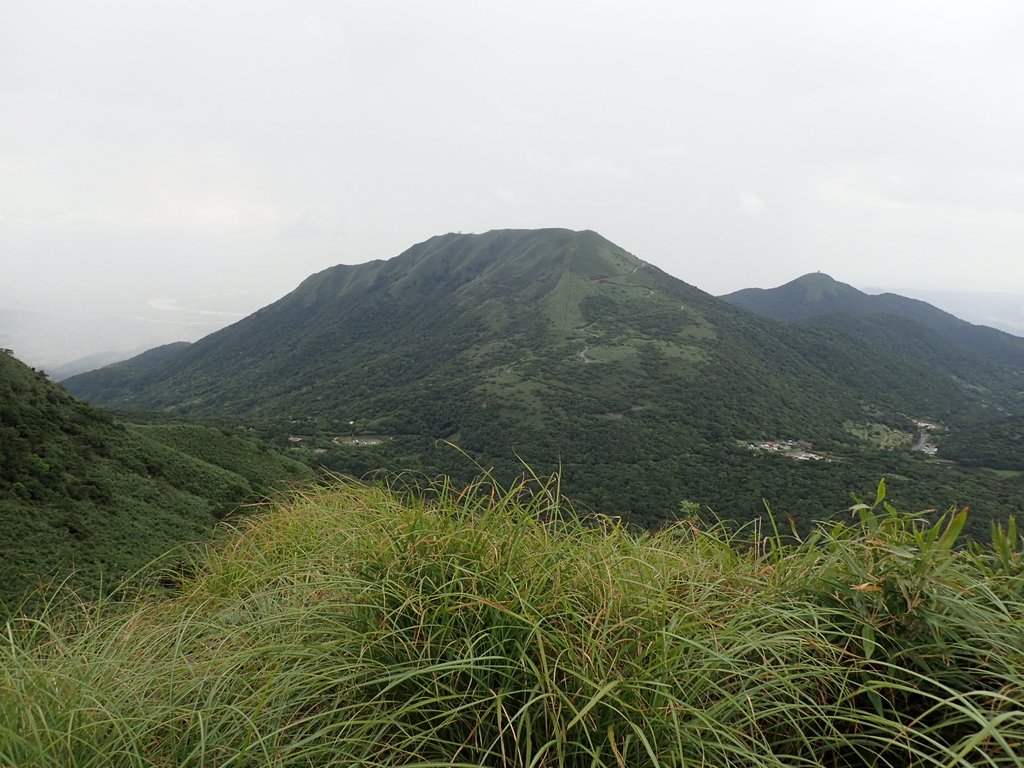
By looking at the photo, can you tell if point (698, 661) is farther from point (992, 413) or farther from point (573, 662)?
point (992, 413)

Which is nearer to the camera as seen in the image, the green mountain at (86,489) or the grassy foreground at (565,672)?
the grassy foreground at (565,672)

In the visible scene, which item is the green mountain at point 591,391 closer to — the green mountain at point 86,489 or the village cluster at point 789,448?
the village cluster at point 789,448

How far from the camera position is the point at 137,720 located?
1.89m

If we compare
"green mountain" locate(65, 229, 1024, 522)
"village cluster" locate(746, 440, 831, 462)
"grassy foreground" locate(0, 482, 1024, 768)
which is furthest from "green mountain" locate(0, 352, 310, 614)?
"village cluster" locate(746, 440, 831, 462)

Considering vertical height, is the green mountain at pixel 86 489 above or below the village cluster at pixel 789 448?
above

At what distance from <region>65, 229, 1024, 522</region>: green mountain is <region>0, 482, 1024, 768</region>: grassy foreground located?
33617 millimetres

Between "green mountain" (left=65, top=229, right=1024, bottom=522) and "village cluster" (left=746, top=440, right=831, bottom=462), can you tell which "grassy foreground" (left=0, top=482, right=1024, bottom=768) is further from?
"village cluster" (left=746, top=440, right=831, bottom=462)

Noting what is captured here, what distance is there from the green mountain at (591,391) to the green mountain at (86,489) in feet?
57.1

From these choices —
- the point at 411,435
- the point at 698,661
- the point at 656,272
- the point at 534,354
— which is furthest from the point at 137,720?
the point at 656,272

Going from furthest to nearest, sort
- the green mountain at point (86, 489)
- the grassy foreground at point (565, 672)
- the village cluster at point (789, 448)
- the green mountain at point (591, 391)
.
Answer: the village cluster at point (789, 448)
the green mountain at point (591, 391)
the green mountain at point (86, 489)
the grassy foreground at point (565, 672)

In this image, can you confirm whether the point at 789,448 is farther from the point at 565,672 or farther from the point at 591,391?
the point at 565,672

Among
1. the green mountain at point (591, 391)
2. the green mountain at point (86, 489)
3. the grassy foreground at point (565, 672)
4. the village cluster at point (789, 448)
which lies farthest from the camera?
the village cluster at point (789, 448)

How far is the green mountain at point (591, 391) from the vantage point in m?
62.1

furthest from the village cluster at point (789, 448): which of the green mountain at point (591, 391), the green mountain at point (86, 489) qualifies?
the green mountain at point (86, 489)
